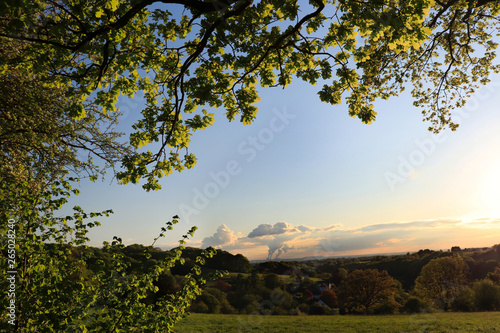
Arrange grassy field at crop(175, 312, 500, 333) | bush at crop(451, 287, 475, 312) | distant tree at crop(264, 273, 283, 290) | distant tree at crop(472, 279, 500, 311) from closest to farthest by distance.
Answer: grassy field at crop(175, 312, 500, 333), distant tree at crop(472, 279, 500, 311), bush at crop(451, 287, 475, 312), distant tree at crop(264, 273, 283, 290)

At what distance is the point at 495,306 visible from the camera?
36.7 meters

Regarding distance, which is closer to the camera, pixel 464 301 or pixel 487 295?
pixel 487 295

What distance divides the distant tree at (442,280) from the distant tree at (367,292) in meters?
4.03

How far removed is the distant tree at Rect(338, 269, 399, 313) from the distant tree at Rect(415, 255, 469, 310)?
13.2 ft

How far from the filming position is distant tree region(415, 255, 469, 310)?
4019cm

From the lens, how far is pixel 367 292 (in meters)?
40.6

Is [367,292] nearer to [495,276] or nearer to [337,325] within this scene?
[337,325]

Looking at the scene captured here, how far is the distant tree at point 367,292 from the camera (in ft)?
131

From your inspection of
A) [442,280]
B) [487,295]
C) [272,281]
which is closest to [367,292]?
[442,280]

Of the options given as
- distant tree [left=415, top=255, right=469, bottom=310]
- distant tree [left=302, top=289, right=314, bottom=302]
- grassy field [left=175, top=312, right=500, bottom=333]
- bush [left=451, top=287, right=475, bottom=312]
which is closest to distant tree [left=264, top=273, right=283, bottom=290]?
distant tree [left=302, top=289, right=314, bottom=302]

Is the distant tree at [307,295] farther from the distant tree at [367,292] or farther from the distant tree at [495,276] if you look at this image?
the distant tree at [495,276]

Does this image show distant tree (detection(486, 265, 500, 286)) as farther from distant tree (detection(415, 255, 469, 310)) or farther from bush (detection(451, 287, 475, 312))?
bush (detection(451, 287, 475, 312))

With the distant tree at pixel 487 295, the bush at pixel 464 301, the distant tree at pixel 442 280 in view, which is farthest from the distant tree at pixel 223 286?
the distant tree at pixel 487 295

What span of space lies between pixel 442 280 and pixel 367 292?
1105 centimetres
